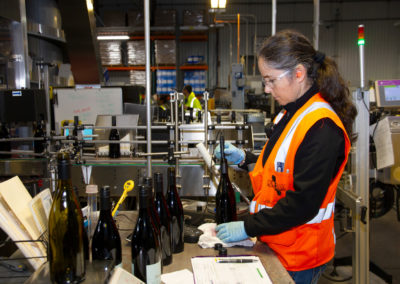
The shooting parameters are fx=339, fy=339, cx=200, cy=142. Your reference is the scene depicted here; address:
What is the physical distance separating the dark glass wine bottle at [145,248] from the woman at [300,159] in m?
0.31

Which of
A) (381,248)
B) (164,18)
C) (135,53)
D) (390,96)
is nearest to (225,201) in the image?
(390,96)

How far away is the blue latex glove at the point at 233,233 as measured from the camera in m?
1.16

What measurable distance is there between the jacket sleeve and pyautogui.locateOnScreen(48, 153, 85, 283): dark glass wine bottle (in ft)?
1.83

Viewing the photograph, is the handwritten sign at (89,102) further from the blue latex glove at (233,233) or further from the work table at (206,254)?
the blue latex glove at (233,233)

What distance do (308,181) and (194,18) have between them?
25.3 feet

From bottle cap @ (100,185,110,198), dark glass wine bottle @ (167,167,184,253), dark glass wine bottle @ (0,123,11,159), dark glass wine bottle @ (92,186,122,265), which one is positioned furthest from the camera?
dark glass wine bottle @ (0,123,11,159)

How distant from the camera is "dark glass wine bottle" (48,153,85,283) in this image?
83cm

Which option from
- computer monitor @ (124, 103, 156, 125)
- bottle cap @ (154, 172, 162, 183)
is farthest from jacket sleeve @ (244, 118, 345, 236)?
computer monitor @ (124, 103, 156, 125)

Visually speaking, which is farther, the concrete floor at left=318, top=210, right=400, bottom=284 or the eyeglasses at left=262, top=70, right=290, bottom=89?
the concrete floor at left=318, top=210, right=400, bottom=284

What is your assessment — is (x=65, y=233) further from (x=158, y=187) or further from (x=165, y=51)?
(x=165, y=51)

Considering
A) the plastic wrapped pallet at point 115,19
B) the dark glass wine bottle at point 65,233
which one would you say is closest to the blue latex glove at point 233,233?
the dark glass wine bottle at point 65,233

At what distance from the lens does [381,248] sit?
353 cm

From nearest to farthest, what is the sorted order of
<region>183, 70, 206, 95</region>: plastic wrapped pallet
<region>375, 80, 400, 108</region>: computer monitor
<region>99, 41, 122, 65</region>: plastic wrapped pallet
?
<region>375, 80, 400, 108</region>: computer monitor → <region>99, 41, 122, 65</region>: plastic wrapped pallet → <region>183, 70, 206, 95</region>: plastic wrapped pallet

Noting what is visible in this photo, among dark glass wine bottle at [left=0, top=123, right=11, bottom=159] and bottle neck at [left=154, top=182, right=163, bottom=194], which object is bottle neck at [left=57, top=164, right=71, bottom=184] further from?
dark glass wine bottle at [left=0, top=123, right=11, bottom=159]
